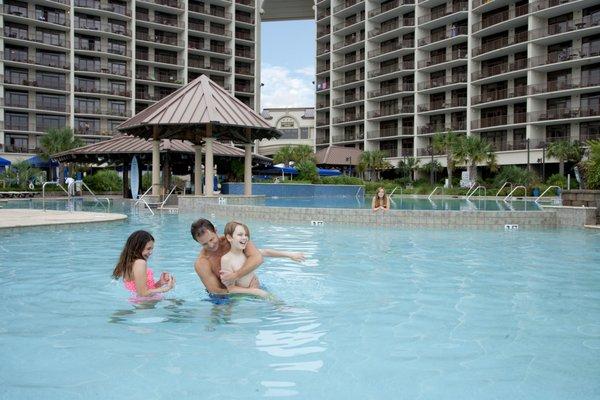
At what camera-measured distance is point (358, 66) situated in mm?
69688

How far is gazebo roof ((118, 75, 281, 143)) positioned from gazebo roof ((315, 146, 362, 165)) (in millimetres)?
28961

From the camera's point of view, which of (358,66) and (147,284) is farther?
(358,66)

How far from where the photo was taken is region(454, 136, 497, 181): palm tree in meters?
49.8

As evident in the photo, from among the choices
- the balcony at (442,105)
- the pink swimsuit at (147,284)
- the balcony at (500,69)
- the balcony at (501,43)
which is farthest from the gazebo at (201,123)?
the balcony at (442,105)

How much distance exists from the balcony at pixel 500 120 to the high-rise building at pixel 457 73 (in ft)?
0.30

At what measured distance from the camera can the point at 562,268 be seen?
1002cm

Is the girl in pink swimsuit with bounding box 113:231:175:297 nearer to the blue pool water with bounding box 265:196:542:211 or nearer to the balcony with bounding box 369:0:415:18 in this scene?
the blue pool water with bounding box 265:196:542:211

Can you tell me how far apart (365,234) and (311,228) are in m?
2.12

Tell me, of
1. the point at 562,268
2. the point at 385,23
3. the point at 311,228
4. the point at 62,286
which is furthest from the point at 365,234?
the point at 385,23

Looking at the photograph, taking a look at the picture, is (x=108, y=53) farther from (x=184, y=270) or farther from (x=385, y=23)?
(x=184, y=270)

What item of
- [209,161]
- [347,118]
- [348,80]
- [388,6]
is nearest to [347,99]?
[348,80]

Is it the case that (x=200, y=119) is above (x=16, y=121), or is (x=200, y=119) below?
below

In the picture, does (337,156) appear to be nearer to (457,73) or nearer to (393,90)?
(393,90)

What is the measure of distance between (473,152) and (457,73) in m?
11.8
